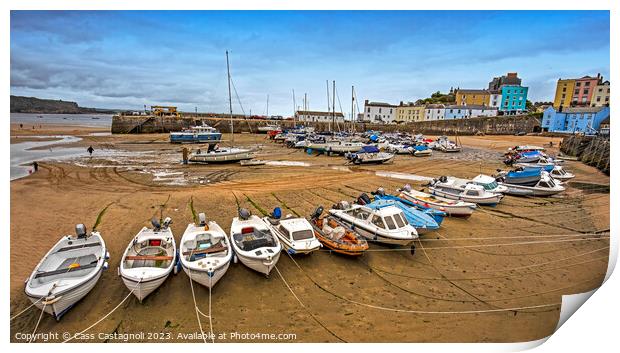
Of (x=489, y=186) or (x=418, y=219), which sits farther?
(x=489, y=186)

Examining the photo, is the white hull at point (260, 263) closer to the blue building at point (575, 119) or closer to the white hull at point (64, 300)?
the white hull at point (64, 300)

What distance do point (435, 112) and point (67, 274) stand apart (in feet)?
313

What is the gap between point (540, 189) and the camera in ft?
60.4

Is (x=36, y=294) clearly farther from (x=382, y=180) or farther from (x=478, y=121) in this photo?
(x=478, y=121)

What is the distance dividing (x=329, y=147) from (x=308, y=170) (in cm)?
1181

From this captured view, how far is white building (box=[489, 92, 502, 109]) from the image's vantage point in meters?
88.2

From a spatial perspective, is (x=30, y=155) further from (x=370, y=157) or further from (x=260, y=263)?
(x=370, y=157)

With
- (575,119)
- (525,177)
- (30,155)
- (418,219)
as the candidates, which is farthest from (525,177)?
(575,119)

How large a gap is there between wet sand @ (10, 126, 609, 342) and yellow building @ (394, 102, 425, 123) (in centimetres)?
8160

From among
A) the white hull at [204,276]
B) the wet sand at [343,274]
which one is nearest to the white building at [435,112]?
the wet sand at [343,274]

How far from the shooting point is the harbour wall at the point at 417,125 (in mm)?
59162

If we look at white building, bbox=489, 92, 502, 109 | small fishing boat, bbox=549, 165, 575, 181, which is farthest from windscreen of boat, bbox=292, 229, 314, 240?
white building, bbox=489, 92, 502, 109

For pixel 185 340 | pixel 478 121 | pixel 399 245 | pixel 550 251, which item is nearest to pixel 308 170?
pixel 399 245

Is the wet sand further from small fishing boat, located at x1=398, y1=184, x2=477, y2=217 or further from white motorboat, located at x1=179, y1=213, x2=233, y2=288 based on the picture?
white motorboat, located at x1=179, y1=213, x2=233, y2=288
